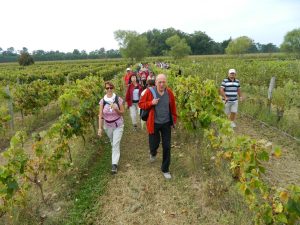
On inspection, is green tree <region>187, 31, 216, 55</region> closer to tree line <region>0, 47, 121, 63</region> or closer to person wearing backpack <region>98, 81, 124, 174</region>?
tree line <region>0, 47, 121, 63</region>

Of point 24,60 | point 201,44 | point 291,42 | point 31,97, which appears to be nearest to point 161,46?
point 201,44

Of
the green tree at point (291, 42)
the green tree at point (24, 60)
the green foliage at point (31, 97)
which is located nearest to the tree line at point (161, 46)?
the green tree at point (291, 42)

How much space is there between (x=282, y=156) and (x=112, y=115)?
156 inches

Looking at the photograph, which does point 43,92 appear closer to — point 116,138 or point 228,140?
point 116,138

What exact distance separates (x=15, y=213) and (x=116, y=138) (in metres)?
2.21

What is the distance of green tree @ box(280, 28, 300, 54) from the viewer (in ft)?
238

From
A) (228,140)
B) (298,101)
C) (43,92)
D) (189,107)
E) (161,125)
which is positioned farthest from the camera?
(43,92)

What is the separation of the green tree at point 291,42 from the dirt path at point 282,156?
72.2 meters

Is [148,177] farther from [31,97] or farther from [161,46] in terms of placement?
[161,46]

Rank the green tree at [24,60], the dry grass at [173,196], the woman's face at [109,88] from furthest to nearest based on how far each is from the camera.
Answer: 1. the green tree at [24,60]
2. the woman's face at [109,88]
3. the dry grass at [173,196]

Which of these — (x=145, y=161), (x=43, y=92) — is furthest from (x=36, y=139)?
(x=43, y=92)

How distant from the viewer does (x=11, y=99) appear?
972 centimetres

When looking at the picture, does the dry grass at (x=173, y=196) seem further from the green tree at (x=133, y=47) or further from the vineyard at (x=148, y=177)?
the green tree at (x=133, y=47)

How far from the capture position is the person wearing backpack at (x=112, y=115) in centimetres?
566
